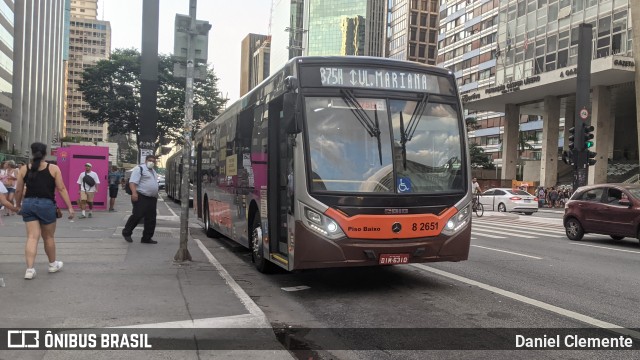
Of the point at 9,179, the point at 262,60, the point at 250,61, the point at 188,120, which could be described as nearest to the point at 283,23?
the point at 262,60

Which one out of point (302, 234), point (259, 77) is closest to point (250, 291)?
point (302, 234)

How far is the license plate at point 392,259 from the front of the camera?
675 cm

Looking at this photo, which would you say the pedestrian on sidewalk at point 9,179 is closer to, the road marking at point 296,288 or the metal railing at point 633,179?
the road marking at point 296,288

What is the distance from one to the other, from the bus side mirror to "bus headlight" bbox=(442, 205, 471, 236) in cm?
236

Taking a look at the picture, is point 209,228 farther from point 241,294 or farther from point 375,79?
point 375,79

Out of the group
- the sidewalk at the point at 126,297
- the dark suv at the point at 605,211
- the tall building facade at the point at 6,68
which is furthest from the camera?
the tall building facade at the point at 6,68

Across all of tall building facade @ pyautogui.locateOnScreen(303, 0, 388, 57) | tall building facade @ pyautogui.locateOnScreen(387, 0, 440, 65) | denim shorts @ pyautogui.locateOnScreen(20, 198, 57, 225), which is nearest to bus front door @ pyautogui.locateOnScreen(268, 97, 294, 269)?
denim shorts @ pyautogui.locateOnScreen(20, 198, 57, 225)

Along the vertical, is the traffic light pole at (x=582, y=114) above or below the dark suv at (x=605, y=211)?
above

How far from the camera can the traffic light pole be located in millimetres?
21812

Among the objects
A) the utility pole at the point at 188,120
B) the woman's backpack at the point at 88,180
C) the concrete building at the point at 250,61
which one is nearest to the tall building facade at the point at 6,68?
the woman's backpack at the point at 88,180

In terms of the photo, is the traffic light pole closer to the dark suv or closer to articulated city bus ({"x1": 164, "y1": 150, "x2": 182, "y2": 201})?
the dark suv

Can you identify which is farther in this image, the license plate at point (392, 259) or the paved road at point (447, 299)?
the license plate at point (392, 259)

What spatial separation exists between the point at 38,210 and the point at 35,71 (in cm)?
8345

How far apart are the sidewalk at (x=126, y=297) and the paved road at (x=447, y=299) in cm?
46
